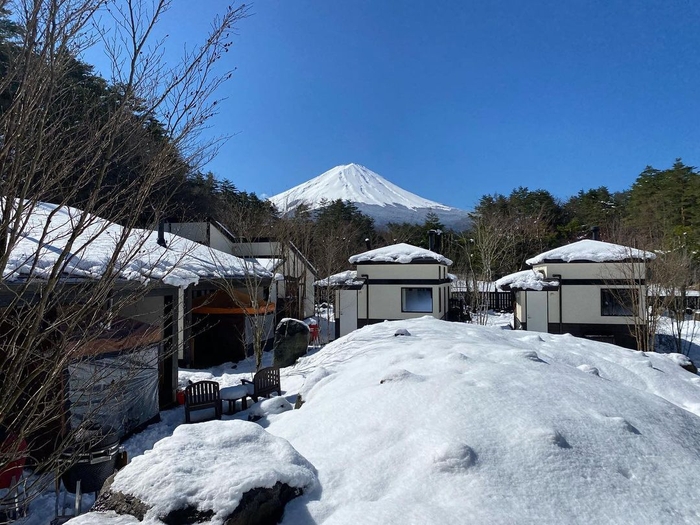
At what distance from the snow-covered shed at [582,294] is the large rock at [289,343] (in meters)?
8.51

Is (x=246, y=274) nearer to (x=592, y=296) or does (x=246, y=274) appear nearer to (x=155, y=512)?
(x=155, y=512)

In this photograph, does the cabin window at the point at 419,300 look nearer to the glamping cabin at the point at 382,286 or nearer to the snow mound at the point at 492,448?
the glamping cabin at the point at 382,286

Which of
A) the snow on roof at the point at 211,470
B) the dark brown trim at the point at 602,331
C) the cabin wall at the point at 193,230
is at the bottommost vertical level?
the dark brown trim at the point at 602,331

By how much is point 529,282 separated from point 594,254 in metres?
2.41

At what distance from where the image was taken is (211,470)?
3041mm

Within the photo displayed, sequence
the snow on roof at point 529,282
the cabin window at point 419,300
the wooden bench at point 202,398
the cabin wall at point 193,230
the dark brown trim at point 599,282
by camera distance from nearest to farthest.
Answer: the wooden bench at point 202,398 < the dark brown trim at point 599,282 < the snow on roof at point 529,282 < the cabin wall at point 193,230 < the cabin window at point 419,300

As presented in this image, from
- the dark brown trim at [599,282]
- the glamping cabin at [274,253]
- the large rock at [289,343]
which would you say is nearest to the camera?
the large rock at [289,343]

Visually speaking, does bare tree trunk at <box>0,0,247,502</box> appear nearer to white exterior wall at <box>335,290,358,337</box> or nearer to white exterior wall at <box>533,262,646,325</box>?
white exterior wall at <box>335,290,358,337</box>

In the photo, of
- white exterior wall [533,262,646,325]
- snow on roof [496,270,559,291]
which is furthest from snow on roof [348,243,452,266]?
white exterior wall [533,262,646,325]

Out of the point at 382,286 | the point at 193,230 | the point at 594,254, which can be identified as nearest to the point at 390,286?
the point at 382,286

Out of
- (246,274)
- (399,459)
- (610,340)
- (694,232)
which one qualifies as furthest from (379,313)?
(694,232)

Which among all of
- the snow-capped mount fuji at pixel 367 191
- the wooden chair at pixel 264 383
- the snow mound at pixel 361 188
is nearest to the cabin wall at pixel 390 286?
the wooden chair at pixel 264 383

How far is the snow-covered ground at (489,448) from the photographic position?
2932 mm

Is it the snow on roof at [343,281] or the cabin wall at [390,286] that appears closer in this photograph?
the snow on roof at [343,281]
